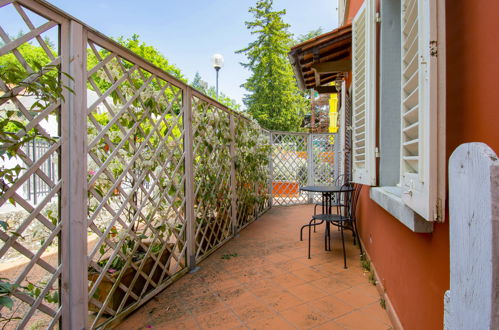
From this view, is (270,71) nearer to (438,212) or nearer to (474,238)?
(438,212)

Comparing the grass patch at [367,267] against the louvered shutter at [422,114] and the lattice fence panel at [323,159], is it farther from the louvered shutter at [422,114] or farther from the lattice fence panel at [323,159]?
the lattice fence panel at [323,159]

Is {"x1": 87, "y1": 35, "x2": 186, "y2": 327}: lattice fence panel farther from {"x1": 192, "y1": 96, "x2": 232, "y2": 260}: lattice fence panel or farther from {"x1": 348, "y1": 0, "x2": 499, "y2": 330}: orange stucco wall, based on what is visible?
{"x1": 348, "y1": 0, "x2": 499, "y2": 330}: orange stucco wall

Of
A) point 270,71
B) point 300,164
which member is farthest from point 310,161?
point 270,71

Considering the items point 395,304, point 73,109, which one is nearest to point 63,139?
point 73,109

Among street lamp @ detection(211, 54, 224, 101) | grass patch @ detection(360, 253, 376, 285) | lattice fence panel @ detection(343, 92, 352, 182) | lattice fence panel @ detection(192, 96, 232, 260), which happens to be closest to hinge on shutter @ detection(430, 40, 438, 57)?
grass patch @ detection(360, 253, 376, 285)

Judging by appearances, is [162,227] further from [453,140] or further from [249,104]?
[249,104]

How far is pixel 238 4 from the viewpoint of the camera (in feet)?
44.9

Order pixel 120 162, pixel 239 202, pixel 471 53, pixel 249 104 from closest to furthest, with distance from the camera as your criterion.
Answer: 1. pixel 471 53
2. pixel 120 162
3. pixel 239 202
4. pixel 249 104

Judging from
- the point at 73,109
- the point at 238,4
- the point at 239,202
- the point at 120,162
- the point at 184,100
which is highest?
the point at 238,4

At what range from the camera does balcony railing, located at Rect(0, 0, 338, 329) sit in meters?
1.30

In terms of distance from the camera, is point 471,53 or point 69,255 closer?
point 471,53

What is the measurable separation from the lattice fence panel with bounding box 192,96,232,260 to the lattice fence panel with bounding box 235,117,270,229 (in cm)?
43

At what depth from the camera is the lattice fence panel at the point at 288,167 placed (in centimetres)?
657

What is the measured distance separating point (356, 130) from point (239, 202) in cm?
218
